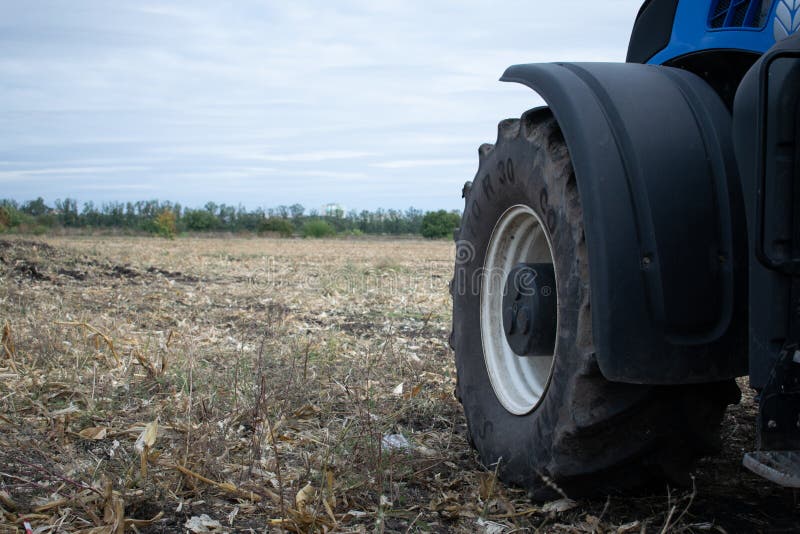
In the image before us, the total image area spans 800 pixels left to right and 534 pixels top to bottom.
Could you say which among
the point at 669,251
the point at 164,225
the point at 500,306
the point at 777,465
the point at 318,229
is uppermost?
the point at 318,229

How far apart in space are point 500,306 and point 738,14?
154 cm

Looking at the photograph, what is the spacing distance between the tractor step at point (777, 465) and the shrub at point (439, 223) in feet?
182

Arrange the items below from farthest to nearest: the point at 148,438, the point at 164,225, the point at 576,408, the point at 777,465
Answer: the point at 164,225 < the point at 148,438 < the point at 576,408 < the point at 777,465

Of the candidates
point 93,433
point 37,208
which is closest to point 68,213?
point 37,208

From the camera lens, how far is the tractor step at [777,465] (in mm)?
1820

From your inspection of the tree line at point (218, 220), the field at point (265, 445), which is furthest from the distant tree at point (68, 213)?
the field at point (265, 445)

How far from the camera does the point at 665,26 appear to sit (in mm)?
3023

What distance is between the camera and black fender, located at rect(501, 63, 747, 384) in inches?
83.6

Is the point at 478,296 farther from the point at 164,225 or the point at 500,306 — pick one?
the point at 164,225

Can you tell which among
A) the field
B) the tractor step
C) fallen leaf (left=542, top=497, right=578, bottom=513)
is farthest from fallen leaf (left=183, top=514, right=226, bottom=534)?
the tractor step

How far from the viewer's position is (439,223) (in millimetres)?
61094

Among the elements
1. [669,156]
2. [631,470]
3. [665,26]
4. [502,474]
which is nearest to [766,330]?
[669,156]

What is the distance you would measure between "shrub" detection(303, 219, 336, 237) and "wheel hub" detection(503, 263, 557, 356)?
59.9m

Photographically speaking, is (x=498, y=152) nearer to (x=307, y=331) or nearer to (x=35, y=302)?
(x=307, y=331)
